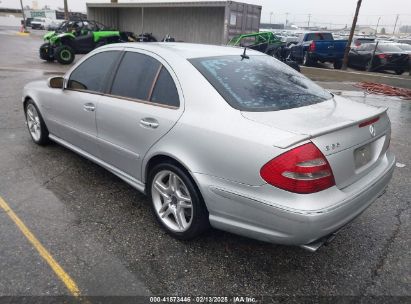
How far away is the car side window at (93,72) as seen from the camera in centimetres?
362

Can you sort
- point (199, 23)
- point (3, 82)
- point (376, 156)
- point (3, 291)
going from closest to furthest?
point (3, 291)
point (376, 156)
point (3, 82)
point (199, 23)

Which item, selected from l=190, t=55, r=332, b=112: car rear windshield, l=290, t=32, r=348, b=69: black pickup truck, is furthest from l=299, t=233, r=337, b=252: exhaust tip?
l=290, t=32, r=348, b=69: black pickup truck

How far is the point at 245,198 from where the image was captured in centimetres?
234

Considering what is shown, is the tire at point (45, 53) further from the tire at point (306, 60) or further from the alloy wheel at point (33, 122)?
the alloy wheel at point (33, 122)

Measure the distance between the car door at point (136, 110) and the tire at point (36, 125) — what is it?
1628 mm

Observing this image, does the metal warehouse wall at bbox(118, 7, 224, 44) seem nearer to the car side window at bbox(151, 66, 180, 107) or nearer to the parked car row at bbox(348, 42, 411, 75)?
the parked car row at bbox(348, 42, 411, 75)

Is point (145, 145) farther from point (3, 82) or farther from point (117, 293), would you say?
point (3, 82)

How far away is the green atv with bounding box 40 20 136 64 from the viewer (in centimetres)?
1541

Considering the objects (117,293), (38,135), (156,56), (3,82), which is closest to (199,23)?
(3,82)

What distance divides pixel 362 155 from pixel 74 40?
Result: 53.1 feet

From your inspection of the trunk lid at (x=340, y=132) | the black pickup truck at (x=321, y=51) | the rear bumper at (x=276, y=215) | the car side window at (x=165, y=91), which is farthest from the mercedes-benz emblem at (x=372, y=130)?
the black pickup truck at (x=321, y=51)

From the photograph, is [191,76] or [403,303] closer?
[403,303]

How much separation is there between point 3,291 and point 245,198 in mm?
1678

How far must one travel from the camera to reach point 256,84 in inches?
115
